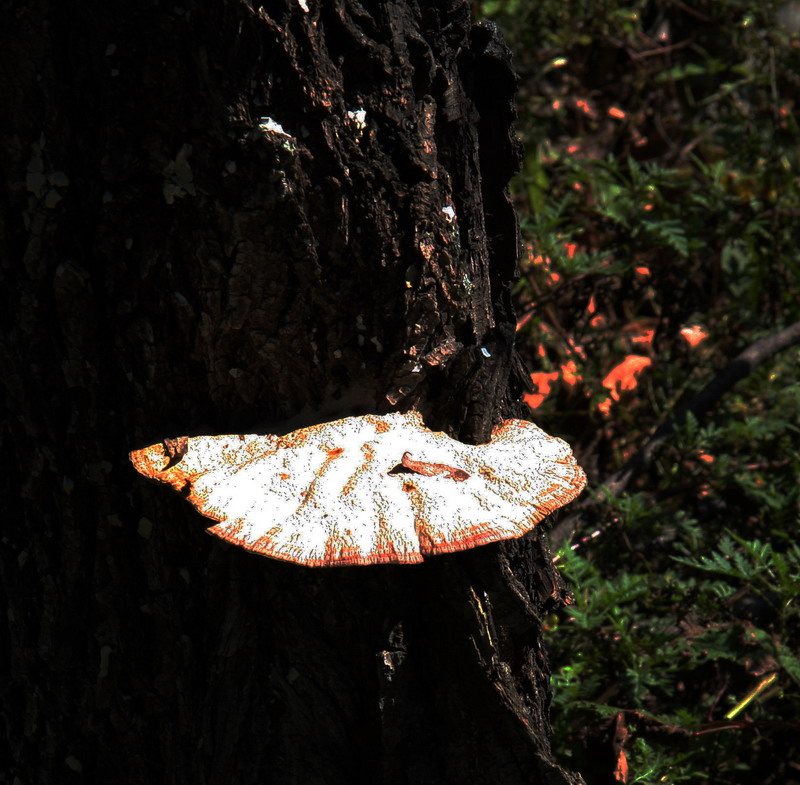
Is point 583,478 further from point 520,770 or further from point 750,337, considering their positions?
point 750,337

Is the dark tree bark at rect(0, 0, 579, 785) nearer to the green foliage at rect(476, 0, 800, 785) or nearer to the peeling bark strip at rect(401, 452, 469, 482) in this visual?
the peeling bark strip at rect(401, 452, 469, 482)

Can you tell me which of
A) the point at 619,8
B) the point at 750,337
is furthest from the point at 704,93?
the point at 750,337

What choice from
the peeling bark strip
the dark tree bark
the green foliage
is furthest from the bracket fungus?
the green foliage

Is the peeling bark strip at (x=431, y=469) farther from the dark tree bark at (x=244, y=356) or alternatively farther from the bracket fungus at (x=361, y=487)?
the dark tree bark at (x=244, y=356)

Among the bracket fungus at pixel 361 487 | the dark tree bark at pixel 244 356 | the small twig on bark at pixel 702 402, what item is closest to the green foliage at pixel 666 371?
the small twig on bark at pixel 702 402

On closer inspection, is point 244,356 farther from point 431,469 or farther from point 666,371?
point 666,371

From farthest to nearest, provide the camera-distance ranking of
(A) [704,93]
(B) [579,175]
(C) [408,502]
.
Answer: (A) [704,93] < (B) [579,175] < (C) [408,502]
